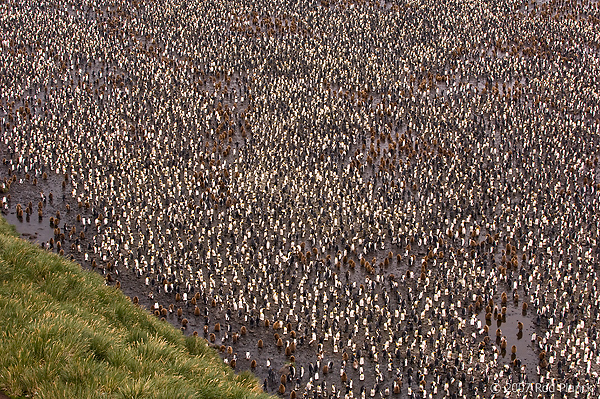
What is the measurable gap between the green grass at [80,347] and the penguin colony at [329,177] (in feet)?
30.6

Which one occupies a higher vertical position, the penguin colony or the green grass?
the penguin colony

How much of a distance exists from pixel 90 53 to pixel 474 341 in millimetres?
41168

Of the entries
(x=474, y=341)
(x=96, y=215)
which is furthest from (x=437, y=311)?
(x=96, y=215)

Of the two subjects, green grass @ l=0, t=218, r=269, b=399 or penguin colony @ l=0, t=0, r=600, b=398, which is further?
penguin colony @ l=0, t=0, r=600, b=398

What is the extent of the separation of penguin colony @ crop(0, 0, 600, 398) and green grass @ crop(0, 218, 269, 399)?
30.6ft

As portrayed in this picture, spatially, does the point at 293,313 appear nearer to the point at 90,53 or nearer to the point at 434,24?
the point at 90,53

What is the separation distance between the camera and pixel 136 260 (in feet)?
110

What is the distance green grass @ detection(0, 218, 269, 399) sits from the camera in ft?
40.4

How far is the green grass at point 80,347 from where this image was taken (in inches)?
484

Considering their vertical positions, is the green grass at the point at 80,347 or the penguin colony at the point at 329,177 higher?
the penguin colony at the point at 329,177

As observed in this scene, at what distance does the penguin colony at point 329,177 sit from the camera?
29672 millimetres

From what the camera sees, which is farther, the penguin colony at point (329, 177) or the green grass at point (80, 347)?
the penguin colony at point (329, 177)

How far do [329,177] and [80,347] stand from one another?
2999 cm

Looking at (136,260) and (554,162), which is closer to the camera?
(136,260)
